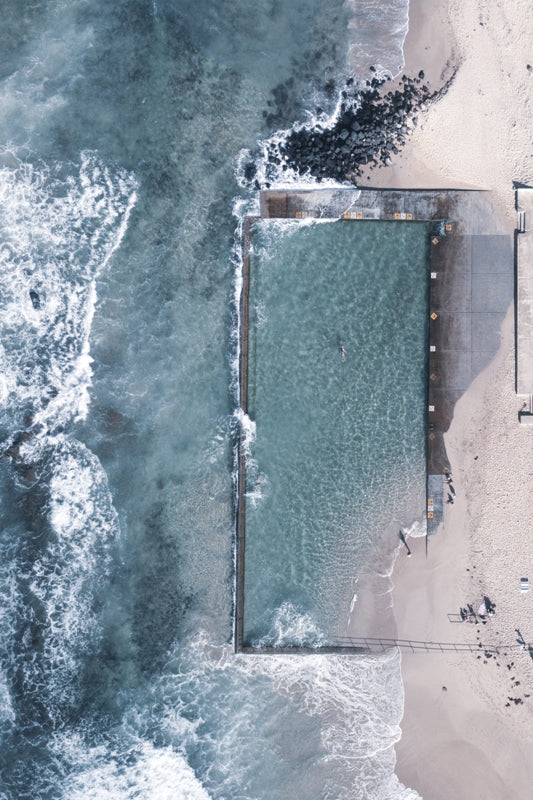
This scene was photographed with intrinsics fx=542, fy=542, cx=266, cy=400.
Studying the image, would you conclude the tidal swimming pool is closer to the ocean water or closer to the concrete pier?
the ocean water

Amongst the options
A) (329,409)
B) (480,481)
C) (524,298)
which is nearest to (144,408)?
(329,409)

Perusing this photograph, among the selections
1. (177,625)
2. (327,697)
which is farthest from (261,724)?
(177,625)

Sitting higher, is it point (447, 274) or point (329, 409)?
point (447, 274)

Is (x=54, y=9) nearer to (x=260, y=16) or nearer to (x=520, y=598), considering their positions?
(x=260, y=16)

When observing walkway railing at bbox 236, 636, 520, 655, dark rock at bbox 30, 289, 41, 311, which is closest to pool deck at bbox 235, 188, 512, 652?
walkway railing at bbox 236, 636, 520, 655

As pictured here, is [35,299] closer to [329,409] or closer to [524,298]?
[329,409]

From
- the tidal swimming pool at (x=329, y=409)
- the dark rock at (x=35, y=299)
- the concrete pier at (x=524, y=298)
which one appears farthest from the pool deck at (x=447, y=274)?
the dark rock at (x=35, y=299)
